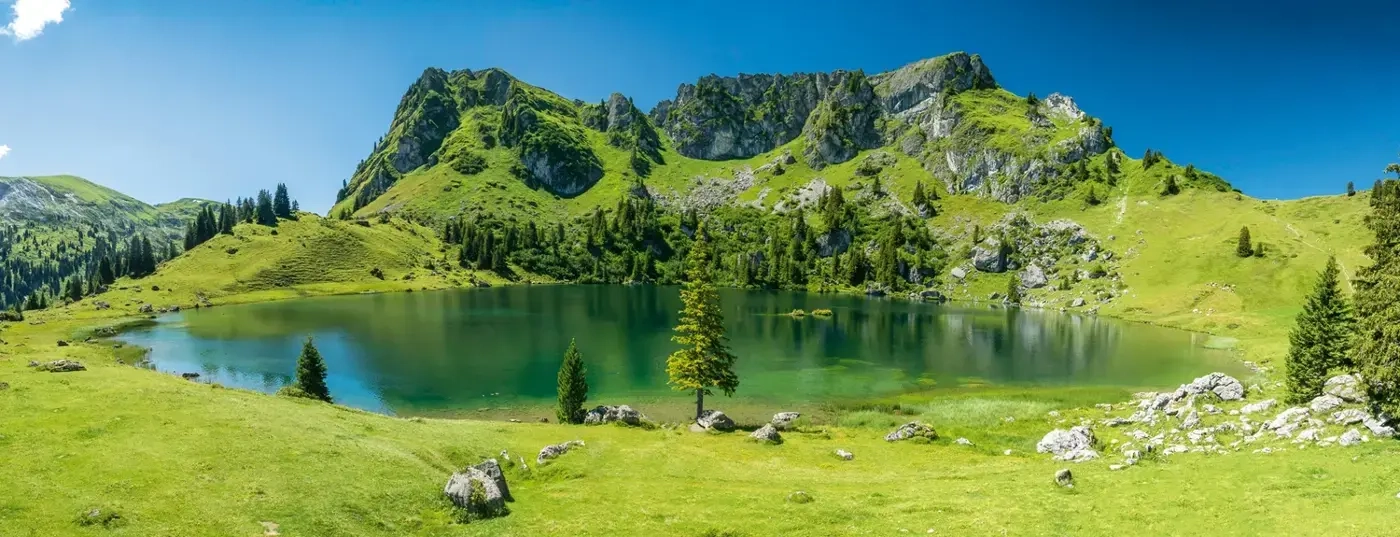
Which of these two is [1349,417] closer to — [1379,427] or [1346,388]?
[1379,427]

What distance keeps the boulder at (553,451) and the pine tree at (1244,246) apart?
231010 millimetres

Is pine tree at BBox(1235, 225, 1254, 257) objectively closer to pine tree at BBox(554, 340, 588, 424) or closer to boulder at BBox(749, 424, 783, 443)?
boulder at BBox(749, 424, 783, 443)

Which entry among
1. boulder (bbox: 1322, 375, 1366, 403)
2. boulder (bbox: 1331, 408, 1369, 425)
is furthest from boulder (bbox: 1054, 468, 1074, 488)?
boulder (bbox: 1322, 375, 1366, 403)

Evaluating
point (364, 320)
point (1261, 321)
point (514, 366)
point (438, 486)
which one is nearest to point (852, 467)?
point (438, 486)

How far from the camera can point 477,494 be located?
94.7 ft

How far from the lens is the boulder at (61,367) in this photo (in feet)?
138

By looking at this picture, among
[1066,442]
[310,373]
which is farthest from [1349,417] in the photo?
[310,373]

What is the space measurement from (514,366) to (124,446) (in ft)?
219

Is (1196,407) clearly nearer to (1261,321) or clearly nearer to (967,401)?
(967,401)

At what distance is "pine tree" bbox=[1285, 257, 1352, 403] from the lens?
5097 cm

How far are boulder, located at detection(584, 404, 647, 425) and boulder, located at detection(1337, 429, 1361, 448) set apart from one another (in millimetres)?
46443

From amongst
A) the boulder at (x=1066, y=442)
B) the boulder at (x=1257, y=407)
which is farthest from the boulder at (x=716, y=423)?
the boulder at (x=1257, y=407)

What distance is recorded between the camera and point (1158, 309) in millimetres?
178250

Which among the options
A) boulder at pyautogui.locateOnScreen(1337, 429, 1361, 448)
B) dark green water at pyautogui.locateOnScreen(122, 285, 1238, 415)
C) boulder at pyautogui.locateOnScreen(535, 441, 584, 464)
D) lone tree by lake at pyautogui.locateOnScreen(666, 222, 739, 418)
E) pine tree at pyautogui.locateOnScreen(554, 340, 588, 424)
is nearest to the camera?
boulder at pyautogui.locateOnScreen(1337, 429, 1361, 448)
